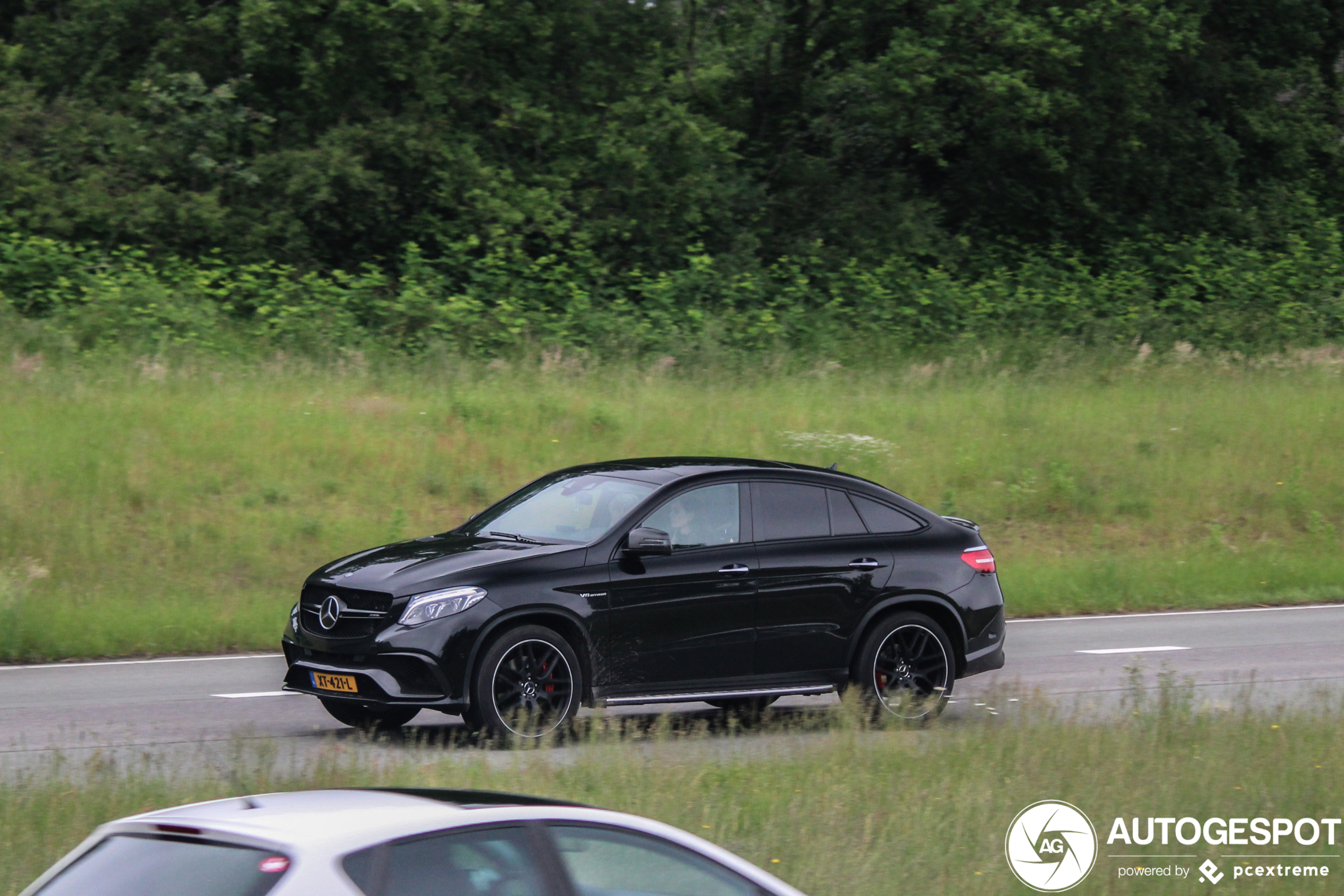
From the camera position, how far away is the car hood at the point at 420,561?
9.25 meters

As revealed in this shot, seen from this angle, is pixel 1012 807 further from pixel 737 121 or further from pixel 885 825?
pixel 737 121

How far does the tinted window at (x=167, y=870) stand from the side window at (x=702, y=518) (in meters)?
6.27

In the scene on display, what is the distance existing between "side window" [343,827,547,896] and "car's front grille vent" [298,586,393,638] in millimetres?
5563

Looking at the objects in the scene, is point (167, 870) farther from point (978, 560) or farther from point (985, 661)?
point (978, 560)

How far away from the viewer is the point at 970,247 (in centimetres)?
3353

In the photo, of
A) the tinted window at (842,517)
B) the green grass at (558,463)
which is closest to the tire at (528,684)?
the tinted window at (842,517)

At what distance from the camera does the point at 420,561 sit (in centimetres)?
948

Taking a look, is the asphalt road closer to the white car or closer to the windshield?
the windshield

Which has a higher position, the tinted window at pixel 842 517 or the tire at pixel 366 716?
the tinted window at pixel 842 517

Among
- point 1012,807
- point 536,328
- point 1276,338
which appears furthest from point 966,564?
point 1276,338

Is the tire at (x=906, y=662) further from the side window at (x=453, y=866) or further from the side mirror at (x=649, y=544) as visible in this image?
the side window at (x=453, y=866)

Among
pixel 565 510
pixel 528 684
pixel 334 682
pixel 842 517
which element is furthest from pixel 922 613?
pixel 334 682

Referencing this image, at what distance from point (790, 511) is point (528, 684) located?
7.61ft

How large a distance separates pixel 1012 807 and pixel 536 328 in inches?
788
